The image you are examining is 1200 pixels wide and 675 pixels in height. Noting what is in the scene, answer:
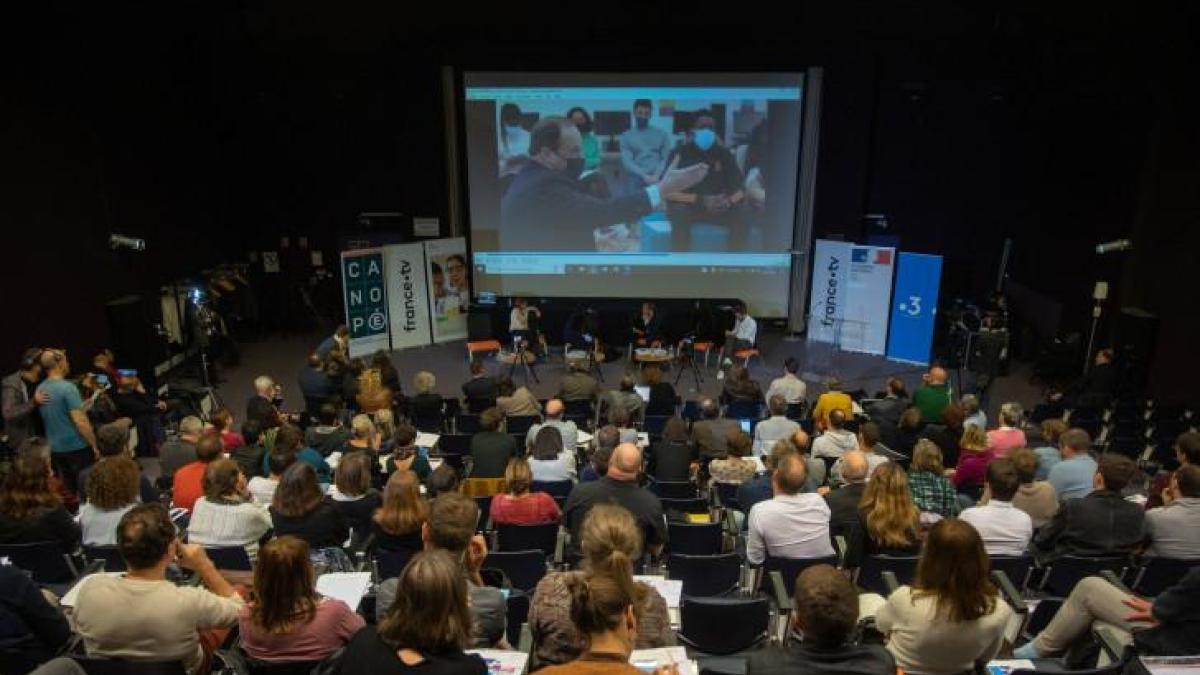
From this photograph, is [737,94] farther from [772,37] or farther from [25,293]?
[25,293]

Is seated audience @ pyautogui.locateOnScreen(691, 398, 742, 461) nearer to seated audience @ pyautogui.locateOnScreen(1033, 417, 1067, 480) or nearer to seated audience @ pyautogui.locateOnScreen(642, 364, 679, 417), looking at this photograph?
seated audience @ pyautogui.locateOnScreen(642, 364, 679, 417)

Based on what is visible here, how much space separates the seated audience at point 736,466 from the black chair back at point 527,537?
1634 mm

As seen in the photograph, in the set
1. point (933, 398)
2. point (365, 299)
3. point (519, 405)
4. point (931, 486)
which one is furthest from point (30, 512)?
point (365, 299)

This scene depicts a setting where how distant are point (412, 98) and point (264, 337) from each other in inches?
190

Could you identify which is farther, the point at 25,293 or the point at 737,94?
the point at 737,94

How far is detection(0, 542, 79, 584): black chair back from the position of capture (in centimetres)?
Answer: 475

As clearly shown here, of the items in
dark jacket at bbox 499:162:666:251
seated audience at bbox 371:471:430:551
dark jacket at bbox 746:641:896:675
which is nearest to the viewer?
dark jacket at bbox 746:641:896:675

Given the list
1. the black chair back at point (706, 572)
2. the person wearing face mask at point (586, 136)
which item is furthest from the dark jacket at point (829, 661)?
the person wearing face mask at point (586, 136)

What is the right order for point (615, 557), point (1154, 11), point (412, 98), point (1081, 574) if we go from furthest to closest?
1. point (412, 98)
2. point (1154, 11)
3. point (1081, 574)
4. point (615, 557)

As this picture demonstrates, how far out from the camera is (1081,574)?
4730 mm

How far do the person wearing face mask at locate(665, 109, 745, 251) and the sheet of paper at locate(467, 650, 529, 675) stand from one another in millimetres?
10812

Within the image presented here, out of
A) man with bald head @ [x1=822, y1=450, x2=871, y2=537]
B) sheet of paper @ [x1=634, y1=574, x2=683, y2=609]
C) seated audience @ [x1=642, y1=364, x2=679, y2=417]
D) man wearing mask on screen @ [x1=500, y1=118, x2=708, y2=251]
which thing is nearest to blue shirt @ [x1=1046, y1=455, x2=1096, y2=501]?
man with bald head @ [x1=822, y1=450, x2=871, y2=537]

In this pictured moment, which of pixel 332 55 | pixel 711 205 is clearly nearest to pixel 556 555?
pixel 711 205

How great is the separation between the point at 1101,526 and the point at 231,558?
4803 mm
